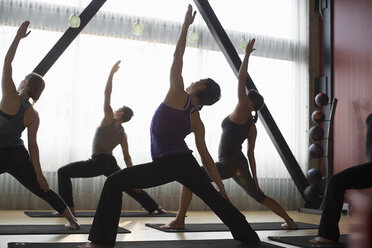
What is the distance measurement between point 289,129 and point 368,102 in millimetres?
1210

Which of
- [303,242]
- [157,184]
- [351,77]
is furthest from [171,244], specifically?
[351,77]

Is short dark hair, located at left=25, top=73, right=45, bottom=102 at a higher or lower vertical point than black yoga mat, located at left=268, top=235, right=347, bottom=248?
higher

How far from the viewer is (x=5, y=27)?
17.1 feet

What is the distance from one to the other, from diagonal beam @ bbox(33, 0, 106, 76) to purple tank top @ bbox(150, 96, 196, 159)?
8.89 ft

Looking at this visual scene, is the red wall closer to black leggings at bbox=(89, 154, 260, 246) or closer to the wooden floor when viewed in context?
the wooden floor

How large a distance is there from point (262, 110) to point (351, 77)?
140 centimetres

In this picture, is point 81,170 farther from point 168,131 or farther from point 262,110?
point 262,110

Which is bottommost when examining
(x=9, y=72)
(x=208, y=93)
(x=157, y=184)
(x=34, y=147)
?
(x=157, y=184)

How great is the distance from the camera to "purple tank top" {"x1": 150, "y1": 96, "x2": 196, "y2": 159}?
2402mm

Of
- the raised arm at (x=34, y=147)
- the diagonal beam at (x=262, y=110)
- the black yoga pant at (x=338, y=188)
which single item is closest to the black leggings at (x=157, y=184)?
the black yoga pant at (x=338, y=188)

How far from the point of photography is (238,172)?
3578mm

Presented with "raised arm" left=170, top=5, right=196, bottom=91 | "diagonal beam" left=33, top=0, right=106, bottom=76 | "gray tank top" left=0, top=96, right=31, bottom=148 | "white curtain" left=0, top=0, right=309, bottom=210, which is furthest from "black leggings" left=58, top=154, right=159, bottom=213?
"raised arm" left=170, top=5, right=196, bottom=91

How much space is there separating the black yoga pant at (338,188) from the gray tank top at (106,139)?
2.40m

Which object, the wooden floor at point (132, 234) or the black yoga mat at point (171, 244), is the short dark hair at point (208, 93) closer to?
the black yoga mat at point (171, 244)
